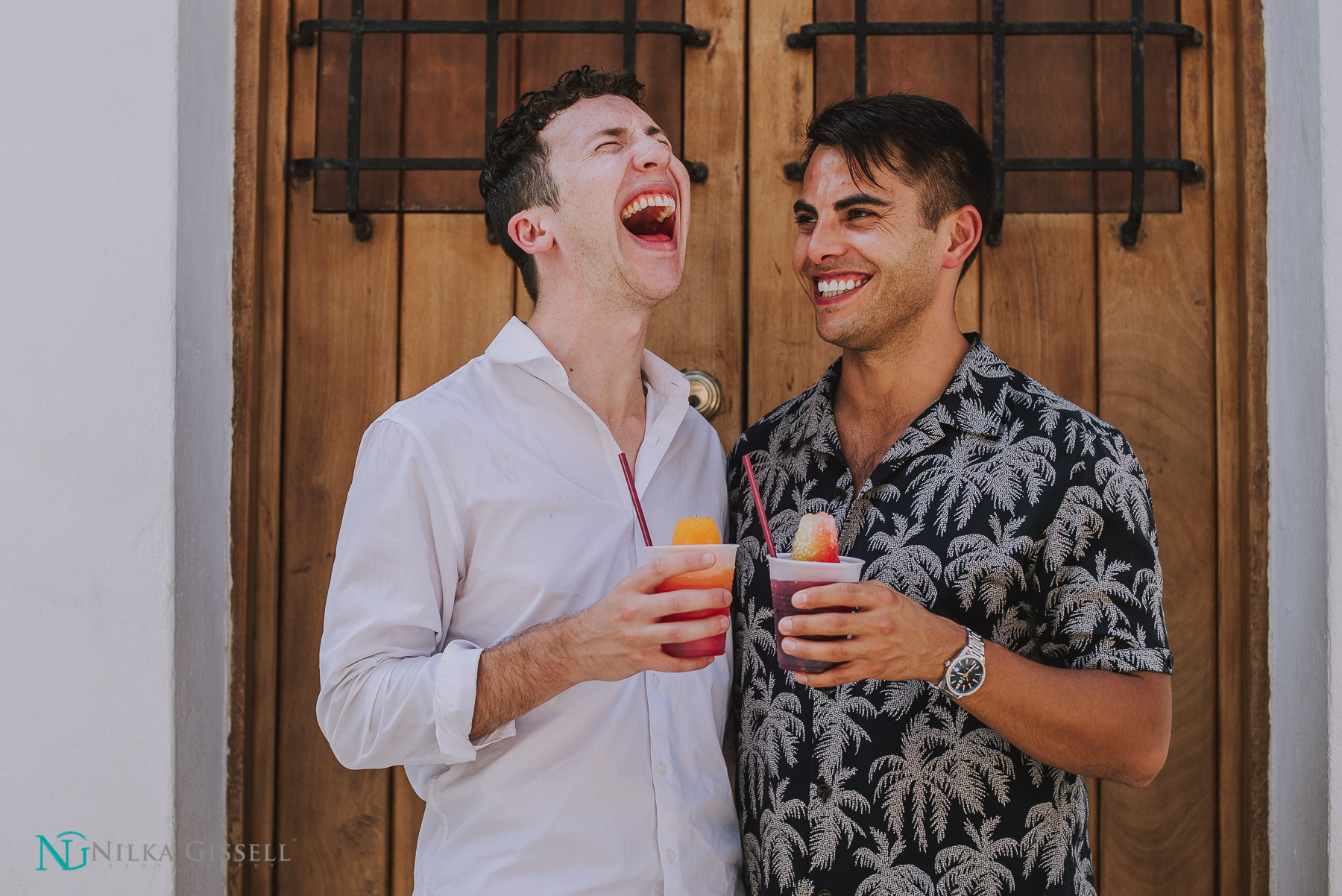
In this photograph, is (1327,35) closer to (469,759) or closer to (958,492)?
(958,492)

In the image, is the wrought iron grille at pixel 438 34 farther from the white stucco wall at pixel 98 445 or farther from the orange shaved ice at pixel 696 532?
the orange shaved ice at pixel 696 532

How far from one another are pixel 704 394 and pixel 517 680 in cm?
86

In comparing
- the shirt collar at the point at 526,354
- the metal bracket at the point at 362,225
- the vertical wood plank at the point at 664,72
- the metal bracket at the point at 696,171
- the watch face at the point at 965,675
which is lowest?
the watch face at the point at 965,675

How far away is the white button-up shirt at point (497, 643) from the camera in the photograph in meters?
1.47

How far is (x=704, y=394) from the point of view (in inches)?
81.8

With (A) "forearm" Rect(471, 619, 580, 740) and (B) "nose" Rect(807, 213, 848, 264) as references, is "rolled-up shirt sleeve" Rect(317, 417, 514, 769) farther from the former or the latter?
(B) "nose" Rect(807, 213, 848, 264)

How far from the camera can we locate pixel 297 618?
6.84 feet

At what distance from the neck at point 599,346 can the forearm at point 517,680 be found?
0.50 meters

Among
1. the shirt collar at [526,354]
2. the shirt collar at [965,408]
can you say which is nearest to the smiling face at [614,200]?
the shirt collar at [526,354]

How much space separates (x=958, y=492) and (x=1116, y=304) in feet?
2.72

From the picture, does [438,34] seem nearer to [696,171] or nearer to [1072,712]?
[696,171]

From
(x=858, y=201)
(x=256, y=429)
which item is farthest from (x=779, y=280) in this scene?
(x=256, y=429)

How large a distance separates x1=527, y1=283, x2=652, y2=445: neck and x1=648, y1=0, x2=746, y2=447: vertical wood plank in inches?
11.7

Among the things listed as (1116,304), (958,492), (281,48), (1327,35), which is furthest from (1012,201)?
(281,48)
